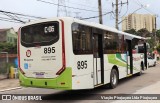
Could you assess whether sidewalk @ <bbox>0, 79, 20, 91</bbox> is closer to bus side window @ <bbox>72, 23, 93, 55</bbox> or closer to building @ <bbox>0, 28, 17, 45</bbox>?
bus side window @ <bbox>72, 23, 93, 55</bbox>

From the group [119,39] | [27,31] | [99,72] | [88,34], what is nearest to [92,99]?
[99,72]

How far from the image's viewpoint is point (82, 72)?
11211 millimetres

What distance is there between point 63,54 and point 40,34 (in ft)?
4.69

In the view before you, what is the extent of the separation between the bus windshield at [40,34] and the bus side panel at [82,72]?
1142 millimetres

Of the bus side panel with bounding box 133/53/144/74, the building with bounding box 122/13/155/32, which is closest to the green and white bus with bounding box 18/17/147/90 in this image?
the bus side panel with bounding box 133/53/144/74

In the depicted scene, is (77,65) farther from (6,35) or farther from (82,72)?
(6,35)

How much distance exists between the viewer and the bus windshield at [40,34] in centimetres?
1102

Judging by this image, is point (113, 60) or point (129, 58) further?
point (129, 58)

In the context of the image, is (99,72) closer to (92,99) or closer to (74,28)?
(92,99)

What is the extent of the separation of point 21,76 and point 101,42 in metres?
3.75

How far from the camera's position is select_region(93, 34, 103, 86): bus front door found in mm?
12422

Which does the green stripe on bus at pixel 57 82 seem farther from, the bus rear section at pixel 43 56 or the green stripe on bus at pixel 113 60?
the green stripe on bus at pixel 113 60

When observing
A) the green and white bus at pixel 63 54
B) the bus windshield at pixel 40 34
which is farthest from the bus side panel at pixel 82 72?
the bus windshield at pixel 40 34

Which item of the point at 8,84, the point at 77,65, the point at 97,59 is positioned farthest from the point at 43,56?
the point at 8,84
